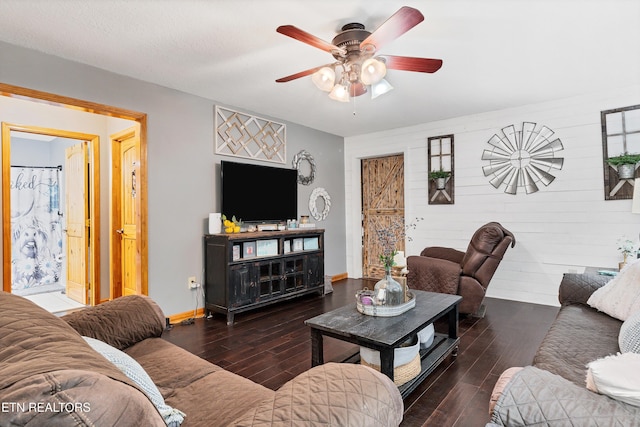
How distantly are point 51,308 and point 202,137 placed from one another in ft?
9.08

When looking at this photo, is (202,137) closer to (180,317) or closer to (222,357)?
(180,317)

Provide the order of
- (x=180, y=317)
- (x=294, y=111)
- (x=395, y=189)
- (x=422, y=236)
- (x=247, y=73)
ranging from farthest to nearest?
(x=395, y=189)
(x=422, y=236)
(x=294, y=111)
(x=180, y=317)
(x=247, y=73)

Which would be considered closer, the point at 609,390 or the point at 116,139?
the point at 609,390

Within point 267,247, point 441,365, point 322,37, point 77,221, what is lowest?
point 441,365

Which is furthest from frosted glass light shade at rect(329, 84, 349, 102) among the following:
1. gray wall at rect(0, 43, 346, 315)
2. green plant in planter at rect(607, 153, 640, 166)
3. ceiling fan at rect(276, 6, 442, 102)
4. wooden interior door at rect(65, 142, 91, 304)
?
wooden interior door at rect(65, 142, 91, 304)

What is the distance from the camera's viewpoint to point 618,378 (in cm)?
95

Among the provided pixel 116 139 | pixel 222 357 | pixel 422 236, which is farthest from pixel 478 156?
pixel 116 139

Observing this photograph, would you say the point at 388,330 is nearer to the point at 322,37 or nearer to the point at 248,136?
the point at 322,37

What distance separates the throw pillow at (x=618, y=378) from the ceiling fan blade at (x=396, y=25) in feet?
5.53

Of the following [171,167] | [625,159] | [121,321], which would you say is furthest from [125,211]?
[625,159]

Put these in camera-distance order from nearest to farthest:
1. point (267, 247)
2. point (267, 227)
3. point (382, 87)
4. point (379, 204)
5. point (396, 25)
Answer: point (396, 25), point (382, 87), point (267, 247), point (267, 227), point (379, 204)

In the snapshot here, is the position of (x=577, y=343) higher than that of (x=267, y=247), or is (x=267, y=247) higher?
(x=267, y=247)

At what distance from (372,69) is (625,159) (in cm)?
312

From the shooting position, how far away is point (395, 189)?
542cm
